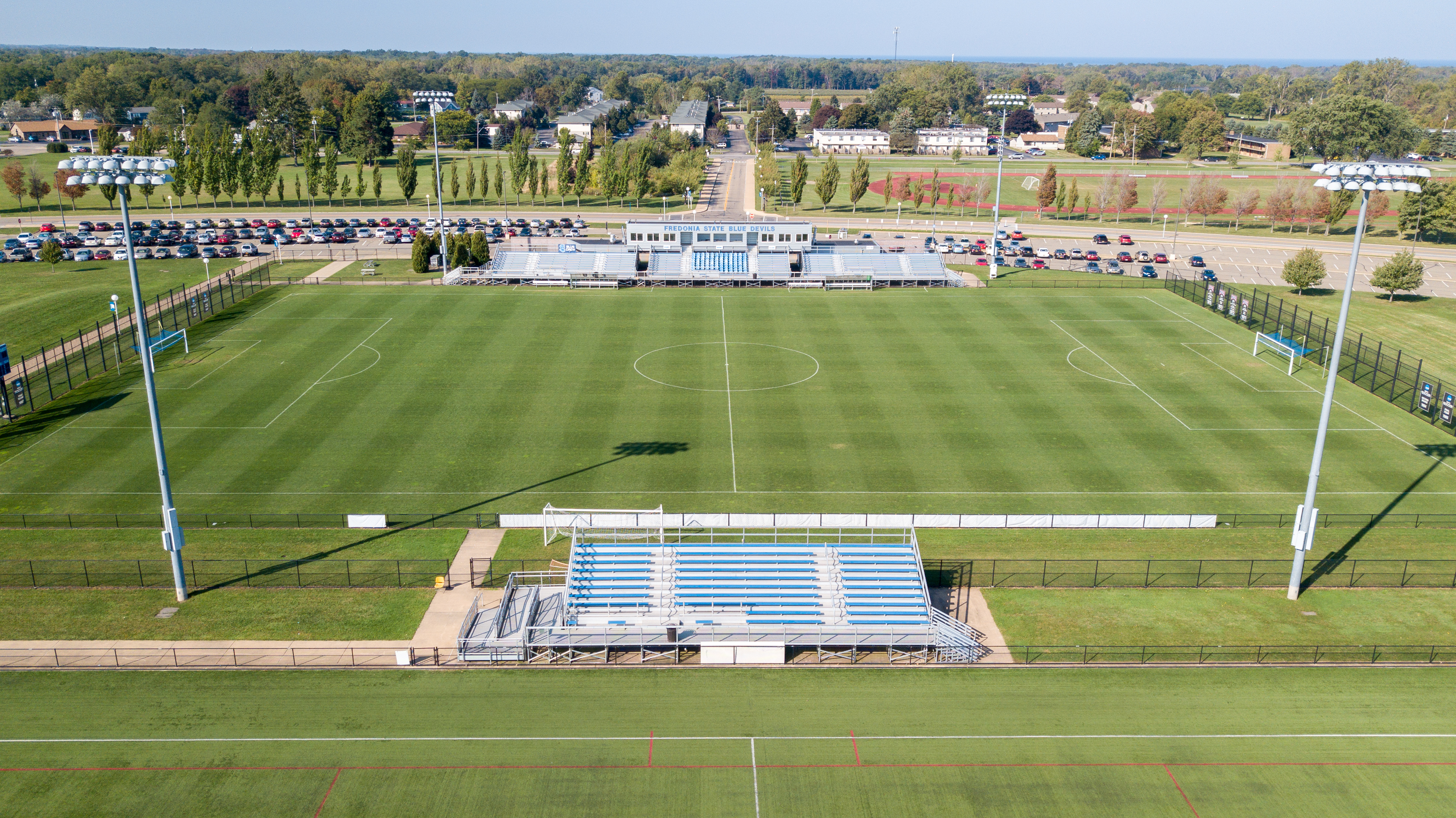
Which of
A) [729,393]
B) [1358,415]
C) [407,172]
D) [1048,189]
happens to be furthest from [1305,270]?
[407,172]

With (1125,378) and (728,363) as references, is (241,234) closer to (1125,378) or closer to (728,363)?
(728,363)

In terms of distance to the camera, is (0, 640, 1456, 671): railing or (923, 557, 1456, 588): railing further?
(923, 557, 1456, 588): railing

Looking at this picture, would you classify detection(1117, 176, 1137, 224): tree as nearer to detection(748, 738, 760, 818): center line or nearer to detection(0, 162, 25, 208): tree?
detection(748, 738, 760, 818): center line

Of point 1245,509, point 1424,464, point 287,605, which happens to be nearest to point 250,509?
point 287,605

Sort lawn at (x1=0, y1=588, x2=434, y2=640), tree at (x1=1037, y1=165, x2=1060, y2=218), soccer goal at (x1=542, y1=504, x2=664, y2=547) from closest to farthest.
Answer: lawn at (x1=0, y1=588, x2=434, y2=640)
soccer goal at (x1=542, y1=504, x2=664, y2=547)
tree at (x1=1037, y1=165, x2=1060, y2=218)

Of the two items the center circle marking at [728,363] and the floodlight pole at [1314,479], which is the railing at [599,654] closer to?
the floodlight pole at [1314,479]

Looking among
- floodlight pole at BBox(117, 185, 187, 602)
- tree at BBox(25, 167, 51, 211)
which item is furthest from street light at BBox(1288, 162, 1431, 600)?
tree at BBox(25, 167, 51, 211)

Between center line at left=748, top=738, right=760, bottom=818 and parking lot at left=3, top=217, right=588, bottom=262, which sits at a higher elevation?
parking lot at left=3, top=217, right=588, bottom=262
